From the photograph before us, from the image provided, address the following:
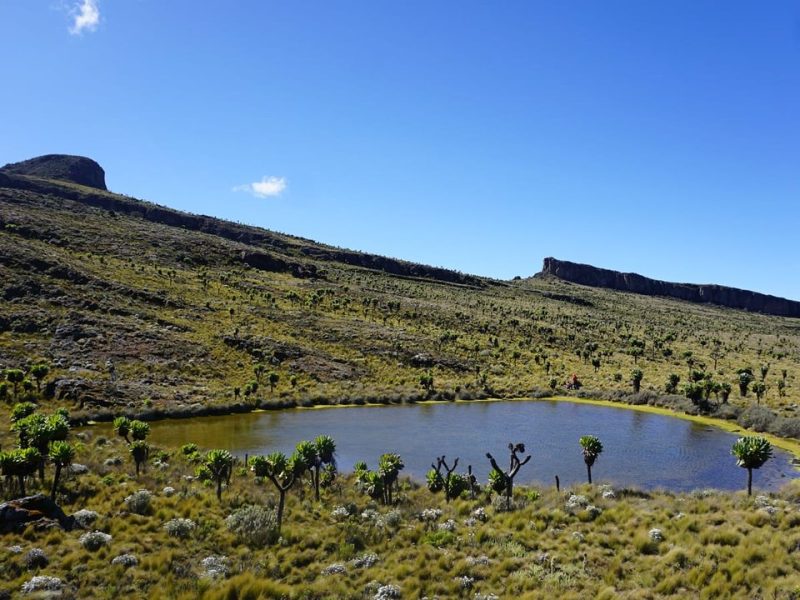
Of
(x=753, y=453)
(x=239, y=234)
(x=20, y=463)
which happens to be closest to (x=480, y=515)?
(x=753, y=453)

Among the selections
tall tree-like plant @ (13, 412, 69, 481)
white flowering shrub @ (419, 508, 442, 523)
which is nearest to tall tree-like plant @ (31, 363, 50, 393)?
tall tree-like plant @ (13, 412, 69, 481)

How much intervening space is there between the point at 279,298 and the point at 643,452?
8163cm

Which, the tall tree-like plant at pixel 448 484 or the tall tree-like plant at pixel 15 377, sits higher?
the tall tree-like plant at pixel 448 484

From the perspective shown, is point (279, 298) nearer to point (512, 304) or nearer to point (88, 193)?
point (512, 304)

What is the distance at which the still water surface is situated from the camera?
36719mm

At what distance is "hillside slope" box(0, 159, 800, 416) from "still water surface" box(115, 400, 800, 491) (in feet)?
23.3

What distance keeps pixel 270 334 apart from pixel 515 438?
1940 inches

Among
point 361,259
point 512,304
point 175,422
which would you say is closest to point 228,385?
point 175,422

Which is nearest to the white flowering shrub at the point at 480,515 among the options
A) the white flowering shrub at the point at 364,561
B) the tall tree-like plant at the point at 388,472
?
the tall tree-like plant at the point at 388,472

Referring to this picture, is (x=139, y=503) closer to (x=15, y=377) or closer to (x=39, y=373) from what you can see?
(x=15, y=377)

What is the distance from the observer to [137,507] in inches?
928

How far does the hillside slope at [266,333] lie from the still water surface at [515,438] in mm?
7106

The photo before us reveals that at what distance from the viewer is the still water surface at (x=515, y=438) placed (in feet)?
120

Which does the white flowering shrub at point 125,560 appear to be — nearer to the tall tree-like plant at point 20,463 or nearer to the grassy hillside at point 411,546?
the grassy hillside at point 411,546
